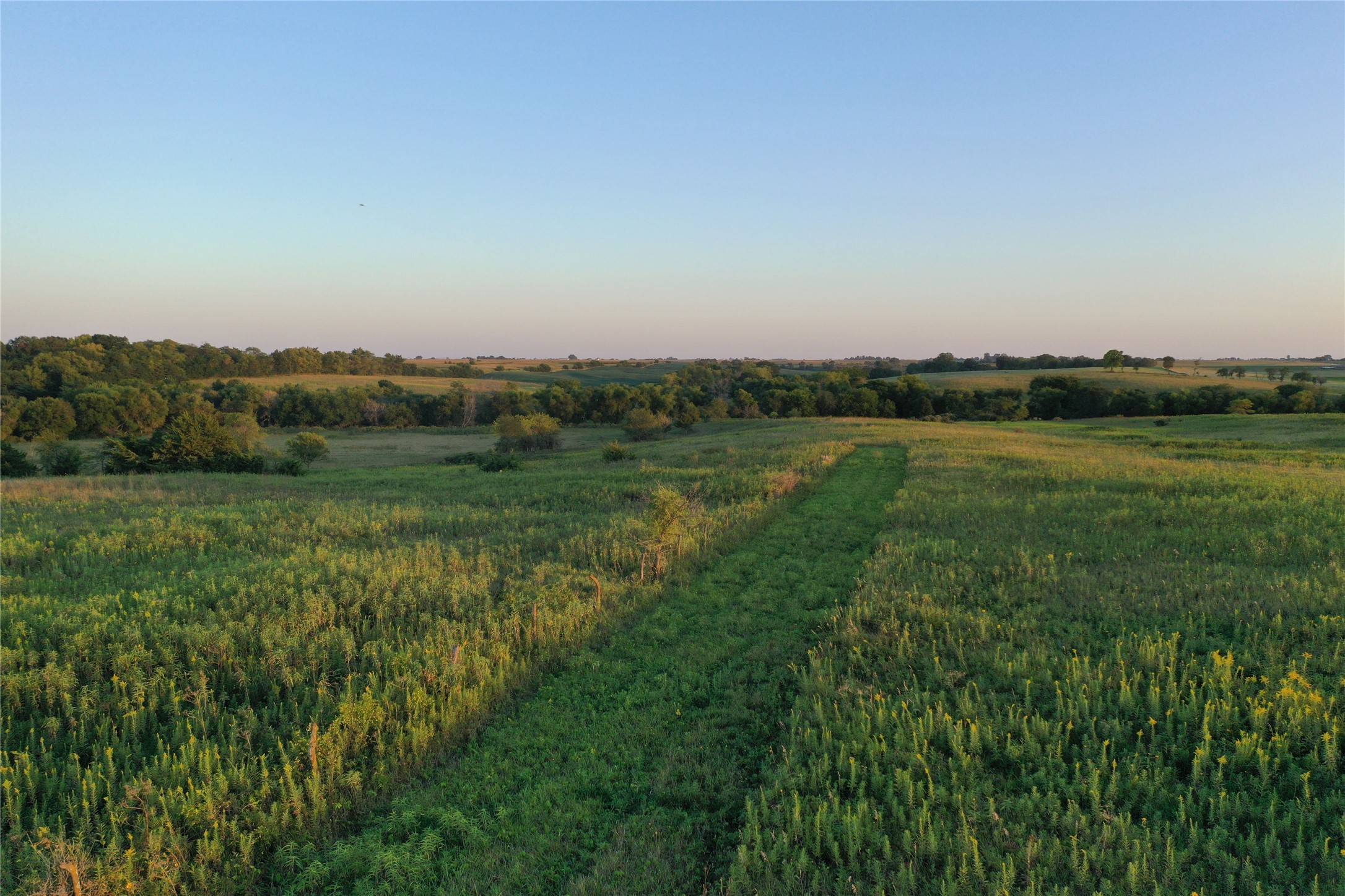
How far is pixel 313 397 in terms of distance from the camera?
3620 inches

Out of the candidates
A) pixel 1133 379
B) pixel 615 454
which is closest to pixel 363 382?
pixel 615 454

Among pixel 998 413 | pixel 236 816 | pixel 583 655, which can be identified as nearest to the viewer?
pixel 236 816

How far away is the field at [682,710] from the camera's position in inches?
176

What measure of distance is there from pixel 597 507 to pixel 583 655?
36.5 feet

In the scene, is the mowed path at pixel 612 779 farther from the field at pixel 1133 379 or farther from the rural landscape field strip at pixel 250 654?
the field at pixel 1133 379

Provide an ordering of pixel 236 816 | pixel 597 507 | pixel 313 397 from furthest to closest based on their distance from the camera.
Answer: pixel 313 397 → pixel 597 507 → pixel 236 816

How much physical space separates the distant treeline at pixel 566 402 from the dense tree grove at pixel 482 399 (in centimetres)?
19

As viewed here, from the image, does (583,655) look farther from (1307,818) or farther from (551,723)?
(1307,818)

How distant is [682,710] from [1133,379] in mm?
112110

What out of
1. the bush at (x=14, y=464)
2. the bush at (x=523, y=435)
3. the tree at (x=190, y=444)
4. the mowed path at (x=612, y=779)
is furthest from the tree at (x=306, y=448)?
the mowed path at (x=612, y=779)

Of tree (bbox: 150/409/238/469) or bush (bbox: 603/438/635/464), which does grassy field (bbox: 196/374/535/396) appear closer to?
tree (bbox: 150/409/238/469)

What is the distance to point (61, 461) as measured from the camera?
121 feet

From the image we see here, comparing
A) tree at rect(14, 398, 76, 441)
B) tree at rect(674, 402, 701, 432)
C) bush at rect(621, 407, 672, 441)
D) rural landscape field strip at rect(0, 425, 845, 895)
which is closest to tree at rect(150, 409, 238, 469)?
rural landscape field strip at rect(0, 425, 845, 895)

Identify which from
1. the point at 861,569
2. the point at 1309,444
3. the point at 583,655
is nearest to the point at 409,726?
the point at 583,655
